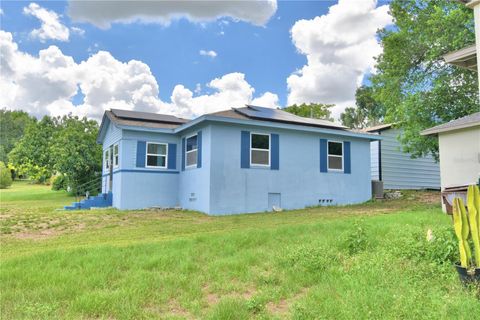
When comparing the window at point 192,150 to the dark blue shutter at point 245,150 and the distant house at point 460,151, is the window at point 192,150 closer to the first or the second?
the dark blue shutter at point 245,150

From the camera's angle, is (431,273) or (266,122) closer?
(431,273)

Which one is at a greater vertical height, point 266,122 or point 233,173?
point 266,122

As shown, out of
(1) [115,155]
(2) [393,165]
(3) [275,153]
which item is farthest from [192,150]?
(2) [393,165]

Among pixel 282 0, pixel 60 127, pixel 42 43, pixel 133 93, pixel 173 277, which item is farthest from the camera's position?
pixel 60 127

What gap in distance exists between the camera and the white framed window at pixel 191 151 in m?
14.1

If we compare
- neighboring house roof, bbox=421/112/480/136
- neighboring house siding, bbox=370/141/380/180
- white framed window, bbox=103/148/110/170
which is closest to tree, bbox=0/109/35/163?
white framed window, bbox=103/148/110/170

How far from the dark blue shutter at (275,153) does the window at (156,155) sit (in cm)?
475

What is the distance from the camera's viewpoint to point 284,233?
22.7 feet

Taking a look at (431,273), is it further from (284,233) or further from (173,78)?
(173,78)

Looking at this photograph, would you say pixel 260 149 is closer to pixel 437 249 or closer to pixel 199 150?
pixel 199 150

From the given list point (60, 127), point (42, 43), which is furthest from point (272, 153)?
point (60, 127)

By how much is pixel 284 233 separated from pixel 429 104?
9740 mm

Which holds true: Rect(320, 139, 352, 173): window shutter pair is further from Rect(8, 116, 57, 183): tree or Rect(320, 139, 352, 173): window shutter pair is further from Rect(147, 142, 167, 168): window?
Rect(8, 116, 57, 183): tree

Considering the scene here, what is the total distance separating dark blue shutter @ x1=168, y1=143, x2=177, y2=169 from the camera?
15145 millimetres
